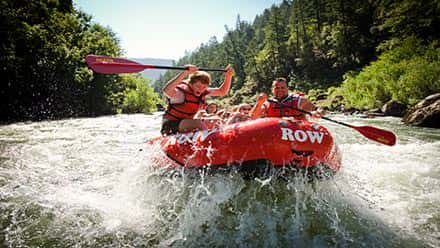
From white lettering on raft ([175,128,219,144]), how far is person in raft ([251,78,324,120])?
44.5 inches

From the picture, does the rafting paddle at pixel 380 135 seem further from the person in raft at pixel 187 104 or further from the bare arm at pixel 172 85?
the bare arm at pixel 172 85

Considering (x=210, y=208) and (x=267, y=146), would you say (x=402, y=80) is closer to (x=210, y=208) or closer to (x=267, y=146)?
(x=267, y=146)

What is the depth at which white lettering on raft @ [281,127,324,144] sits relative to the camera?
3.37 m

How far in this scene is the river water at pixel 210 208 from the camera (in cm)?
292

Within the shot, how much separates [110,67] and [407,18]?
2518 cm

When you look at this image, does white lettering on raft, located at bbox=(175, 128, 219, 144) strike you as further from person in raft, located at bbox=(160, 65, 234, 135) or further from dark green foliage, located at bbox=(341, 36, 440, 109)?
dark green foliage, located at bbox=(341, 36, 440, 109)

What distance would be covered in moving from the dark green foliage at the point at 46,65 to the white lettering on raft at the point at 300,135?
15652 mm

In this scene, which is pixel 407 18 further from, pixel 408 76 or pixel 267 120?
pixel 267 120

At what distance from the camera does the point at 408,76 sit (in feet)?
47.1

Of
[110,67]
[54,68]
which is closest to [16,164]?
[110,67]

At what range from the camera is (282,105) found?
4625 mm

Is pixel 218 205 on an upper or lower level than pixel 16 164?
upper

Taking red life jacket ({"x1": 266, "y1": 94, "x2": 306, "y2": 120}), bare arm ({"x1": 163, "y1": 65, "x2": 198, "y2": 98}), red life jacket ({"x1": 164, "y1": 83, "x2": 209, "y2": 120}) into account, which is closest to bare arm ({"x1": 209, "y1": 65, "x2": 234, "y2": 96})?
bare arm ({"x1": 163, "y1": 65, "x2": 198, "y2": 98})

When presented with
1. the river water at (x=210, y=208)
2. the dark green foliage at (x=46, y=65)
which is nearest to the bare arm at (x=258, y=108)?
the river water at (x=210, y=208)
